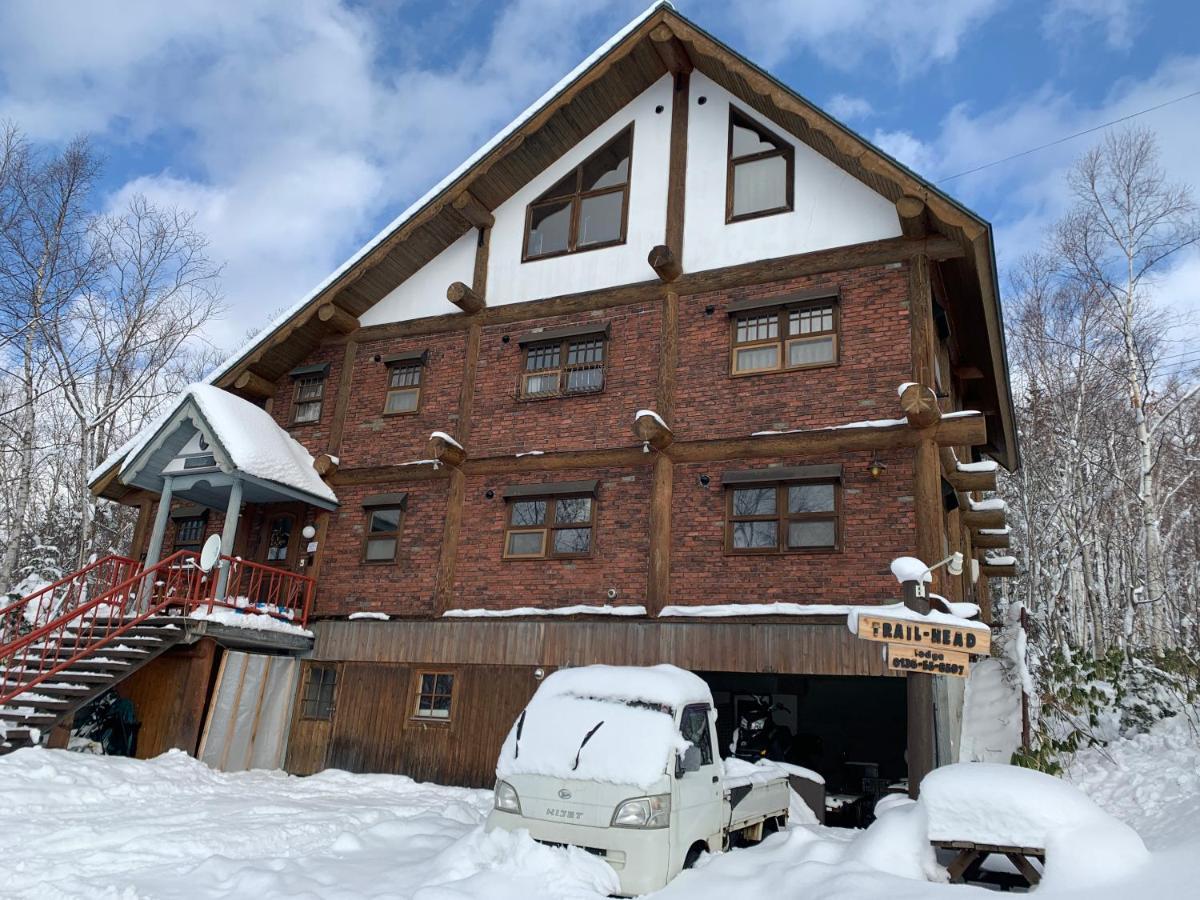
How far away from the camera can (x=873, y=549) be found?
498 inches

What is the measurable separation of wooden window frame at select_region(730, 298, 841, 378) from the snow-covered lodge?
0.05 metres

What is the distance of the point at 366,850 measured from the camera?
9180 mm

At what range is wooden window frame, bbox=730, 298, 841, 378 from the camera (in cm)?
1399

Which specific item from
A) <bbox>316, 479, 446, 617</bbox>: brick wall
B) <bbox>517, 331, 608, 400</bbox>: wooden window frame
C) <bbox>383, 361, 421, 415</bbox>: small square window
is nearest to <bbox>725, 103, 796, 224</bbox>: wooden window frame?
<bbox>517, 331, 608, 400</bbox>: wooden window frame

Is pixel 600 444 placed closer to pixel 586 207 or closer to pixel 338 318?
pixel 586 207

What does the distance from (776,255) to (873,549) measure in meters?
5.29

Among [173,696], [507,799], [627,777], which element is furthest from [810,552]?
[173,696]

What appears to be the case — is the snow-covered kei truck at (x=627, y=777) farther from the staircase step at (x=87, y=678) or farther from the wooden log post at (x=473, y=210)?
the wooden log post at (x=473, y=210)

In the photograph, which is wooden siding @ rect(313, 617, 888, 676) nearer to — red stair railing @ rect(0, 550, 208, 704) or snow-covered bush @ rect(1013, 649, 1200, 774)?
red stair railing @ rect(0, 550, 208, 704)

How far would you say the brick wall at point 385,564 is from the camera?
52.6 feet

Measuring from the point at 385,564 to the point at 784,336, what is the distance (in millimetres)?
8308

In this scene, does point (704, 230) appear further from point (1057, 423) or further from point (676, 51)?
point (1057, 423)

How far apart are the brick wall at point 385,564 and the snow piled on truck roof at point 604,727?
6792 millimetres

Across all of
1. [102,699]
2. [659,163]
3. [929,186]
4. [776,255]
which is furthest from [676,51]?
[102,699]
